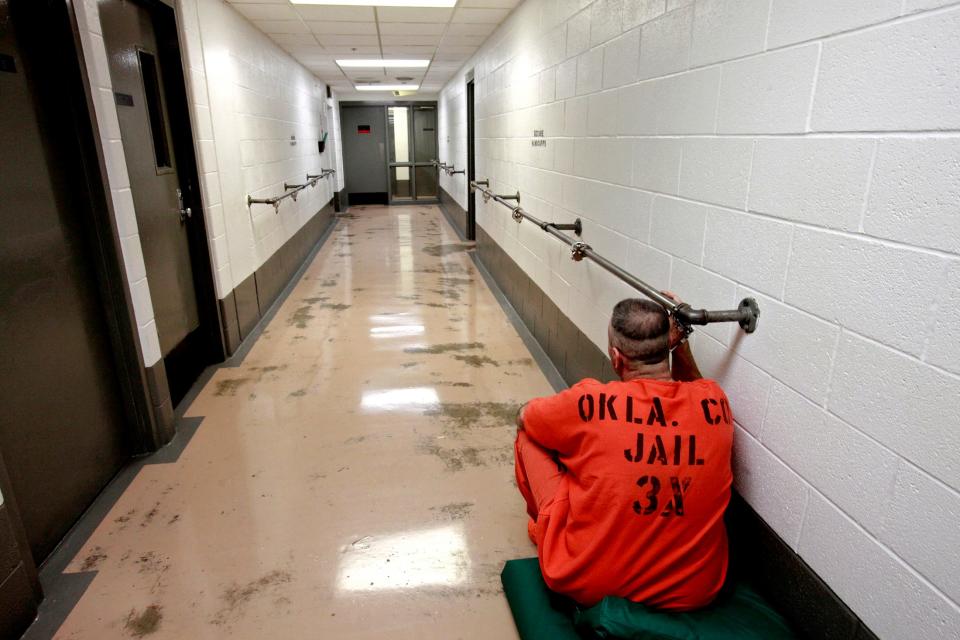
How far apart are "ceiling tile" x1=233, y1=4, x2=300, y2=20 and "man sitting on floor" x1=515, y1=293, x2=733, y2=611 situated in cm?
390

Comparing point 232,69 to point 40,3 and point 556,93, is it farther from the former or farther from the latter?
point 556,93

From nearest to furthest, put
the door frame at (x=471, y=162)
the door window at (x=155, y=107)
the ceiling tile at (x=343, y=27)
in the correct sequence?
the door window at (x=155, y=107), the ceiling tile at (x=343, y=27), the door frame at (x=471, y=162)

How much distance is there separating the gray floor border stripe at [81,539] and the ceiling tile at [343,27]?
3123mm

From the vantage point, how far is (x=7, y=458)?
1.80 meters

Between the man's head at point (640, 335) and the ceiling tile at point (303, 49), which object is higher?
the ceiling tile at point (303, 49)

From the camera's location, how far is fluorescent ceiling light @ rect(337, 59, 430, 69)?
6.85 metres

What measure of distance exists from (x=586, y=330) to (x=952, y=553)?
1889 mm

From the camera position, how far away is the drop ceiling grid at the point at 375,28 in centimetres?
420

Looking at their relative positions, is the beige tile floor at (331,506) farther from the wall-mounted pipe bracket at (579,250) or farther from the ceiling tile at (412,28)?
the ceiling tile at (412,28)

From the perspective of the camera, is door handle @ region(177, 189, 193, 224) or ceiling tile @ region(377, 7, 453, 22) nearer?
door handle @ region(177, 189, 193, 224)

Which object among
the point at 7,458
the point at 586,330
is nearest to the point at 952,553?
the point at 586,330

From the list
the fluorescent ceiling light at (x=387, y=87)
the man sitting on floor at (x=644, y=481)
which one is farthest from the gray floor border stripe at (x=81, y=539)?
the fluorescent ceiling light at (x=387, y=87)

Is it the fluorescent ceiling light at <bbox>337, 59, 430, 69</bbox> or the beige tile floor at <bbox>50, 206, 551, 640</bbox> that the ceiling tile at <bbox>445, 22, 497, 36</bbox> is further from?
the beige tile floor at <bbox>50, 206, 551, 640</bbox>

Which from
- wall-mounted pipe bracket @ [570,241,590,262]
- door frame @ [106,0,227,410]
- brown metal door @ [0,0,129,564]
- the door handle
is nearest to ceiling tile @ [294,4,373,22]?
door frame @ [106,0,227,410]
